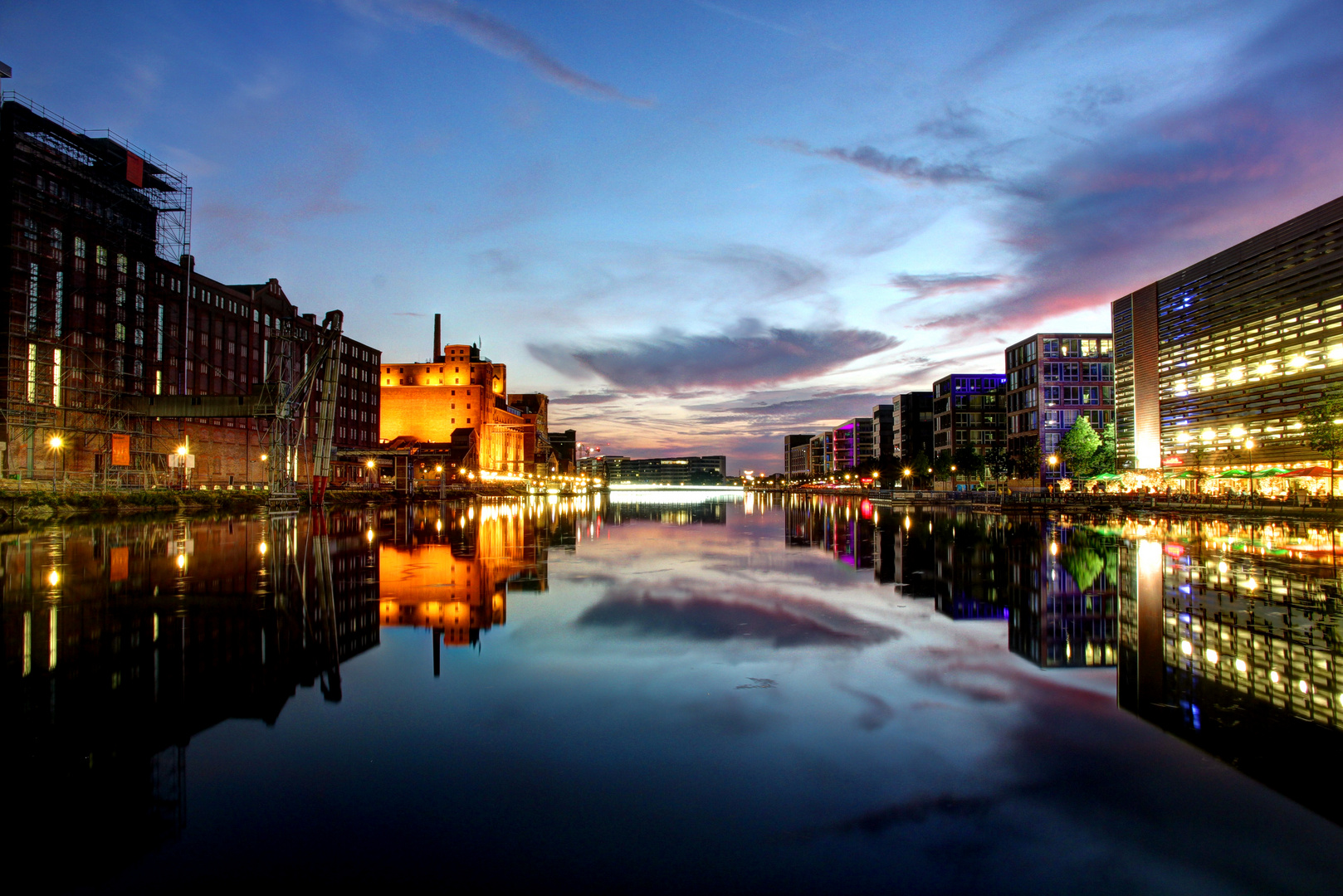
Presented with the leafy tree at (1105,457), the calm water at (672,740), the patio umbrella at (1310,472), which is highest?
the leafy tree at (1105,457)

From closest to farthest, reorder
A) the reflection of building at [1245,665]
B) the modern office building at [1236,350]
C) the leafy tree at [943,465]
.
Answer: the reflection of building at [1245,665] < the modern office building at [1236,350] < the leafy tree at [943,465]

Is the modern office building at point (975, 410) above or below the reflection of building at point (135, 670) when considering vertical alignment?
above

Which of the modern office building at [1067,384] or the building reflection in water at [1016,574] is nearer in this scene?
the building reflection in water at [1016,574]

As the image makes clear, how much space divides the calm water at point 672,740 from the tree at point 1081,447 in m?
84.1

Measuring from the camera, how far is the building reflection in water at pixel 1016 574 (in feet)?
39.2

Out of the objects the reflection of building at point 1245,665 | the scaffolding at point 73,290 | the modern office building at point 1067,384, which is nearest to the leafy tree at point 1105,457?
the modern office building at point 1067,384

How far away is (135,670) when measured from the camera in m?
9.22

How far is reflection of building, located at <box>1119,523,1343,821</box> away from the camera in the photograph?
6.70m

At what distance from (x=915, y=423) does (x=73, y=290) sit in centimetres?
17150

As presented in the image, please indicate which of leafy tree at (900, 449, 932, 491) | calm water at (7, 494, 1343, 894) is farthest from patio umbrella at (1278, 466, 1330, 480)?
leafy tree at (900, 449, 932, 491)

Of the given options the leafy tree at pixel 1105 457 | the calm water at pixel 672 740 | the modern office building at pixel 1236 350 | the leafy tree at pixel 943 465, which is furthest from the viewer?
the leafy tree at pixel 943 465

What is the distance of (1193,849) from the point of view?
4.97 meters

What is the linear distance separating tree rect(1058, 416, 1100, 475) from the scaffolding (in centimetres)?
10395

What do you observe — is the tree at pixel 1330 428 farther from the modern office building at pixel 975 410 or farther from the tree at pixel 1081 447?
the modern office building at pixel 975 410
